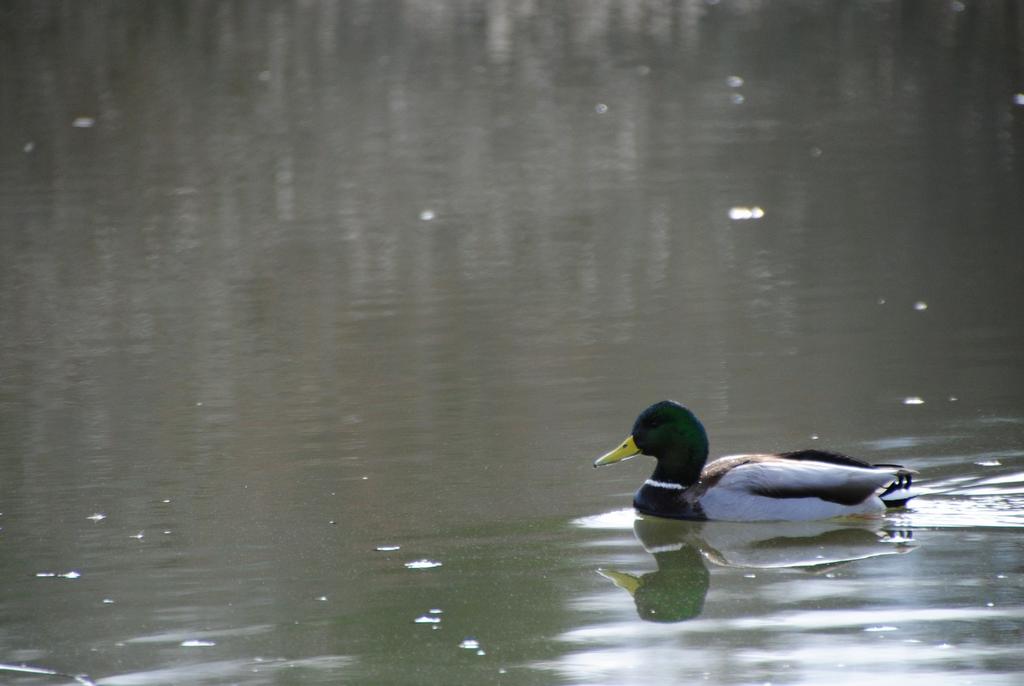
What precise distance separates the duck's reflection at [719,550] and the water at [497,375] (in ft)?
0.07

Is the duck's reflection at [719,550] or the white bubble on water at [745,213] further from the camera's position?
the white bubble on water at [745,213]

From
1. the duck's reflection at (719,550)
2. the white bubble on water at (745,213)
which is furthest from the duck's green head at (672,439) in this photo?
the white bubble on water at (745,213)

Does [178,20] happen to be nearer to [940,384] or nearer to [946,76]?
[946,76]

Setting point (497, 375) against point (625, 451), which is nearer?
point (625, 451)

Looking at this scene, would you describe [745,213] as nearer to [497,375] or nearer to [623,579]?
[497,375]

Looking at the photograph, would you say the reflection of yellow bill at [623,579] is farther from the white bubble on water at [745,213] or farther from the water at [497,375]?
the white bubble on water at [745,213]

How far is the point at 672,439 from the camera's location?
25.5 ft

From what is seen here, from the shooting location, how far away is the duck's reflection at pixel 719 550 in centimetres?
656

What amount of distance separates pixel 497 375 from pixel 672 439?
2.79 m

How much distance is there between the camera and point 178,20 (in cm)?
3619

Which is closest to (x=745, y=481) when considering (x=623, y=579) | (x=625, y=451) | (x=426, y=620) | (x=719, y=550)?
(x=719, y=550)

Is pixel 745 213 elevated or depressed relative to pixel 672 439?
depressed

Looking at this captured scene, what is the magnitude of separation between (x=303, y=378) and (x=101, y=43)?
2407 centimetres

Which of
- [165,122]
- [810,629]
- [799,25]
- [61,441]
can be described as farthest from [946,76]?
[810,629]
